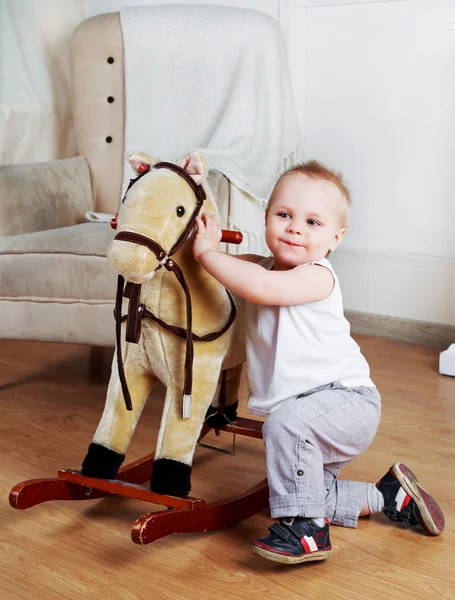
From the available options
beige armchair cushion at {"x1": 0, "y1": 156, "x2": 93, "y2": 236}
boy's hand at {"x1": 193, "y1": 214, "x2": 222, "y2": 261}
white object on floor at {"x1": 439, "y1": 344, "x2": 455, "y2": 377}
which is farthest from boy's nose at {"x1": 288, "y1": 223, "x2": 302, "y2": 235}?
white object on floor at {"x1": 439, "y1": 344, "x2": 455, "y2": 377}

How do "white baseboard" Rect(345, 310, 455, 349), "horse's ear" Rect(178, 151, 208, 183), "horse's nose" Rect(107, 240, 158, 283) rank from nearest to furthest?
"horse's nose" Rect(107, 240, 158, 283) < "horse's ear" Rect(178, 151, 208, 183) < "white baseboard" Rect(345, 310, 455, 349)

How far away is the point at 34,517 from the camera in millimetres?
1347

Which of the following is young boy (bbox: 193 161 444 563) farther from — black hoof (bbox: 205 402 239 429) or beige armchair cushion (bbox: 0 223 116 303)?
beige armchair cushion (bbox: 0 223 116 303)

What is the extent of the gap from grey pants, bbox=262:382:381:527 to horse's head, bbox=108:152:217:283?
32 cm

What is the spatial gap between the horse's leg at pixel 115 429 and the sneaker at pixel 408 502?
0.44m

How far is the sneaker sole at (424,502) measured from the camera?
4.19 ft

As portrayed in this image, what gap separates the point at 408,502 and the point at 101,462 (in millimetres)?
512

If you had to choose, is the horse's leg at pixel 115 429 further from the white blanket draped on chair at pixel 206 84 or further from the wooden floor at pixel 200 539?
the white blanket draped on chair at pixel 206 84

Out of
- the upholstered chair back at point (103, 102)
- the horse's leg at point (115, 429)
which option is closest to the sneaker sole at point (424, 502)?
the horse's leg at point (115, 429)

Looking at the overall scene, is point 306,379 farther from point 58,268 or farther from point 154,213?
point 58,268

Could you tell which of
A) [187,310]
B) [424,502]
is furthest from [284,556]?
[187,310]

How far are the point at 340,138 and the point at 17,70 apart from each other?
3.52 ft

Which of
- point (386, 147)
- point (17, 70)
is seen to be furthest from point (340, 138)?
point (17, 70)

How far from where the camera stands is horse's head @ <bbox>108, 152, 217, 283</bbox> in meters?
1.11
